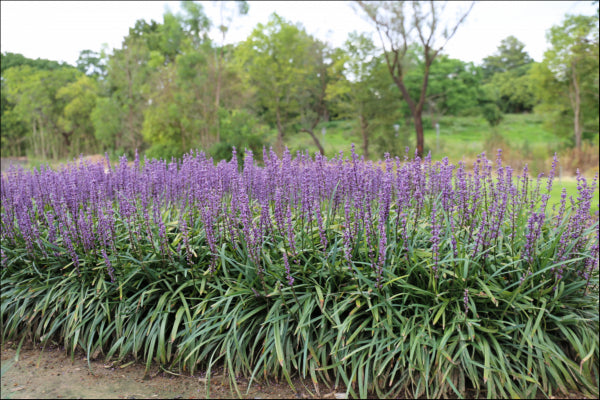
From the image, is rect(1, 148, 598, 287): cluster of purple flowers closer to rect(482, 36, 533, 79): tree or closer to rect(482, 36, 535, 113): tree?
rect(482, 36, 535, 113): tree

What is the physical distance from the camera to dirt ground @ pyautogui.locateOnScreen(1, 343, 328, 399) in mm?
2869

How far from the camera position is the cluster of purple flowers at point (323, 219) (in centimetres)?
304

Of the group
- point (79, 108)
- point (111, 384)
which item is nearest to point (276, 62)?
point (79, 108)

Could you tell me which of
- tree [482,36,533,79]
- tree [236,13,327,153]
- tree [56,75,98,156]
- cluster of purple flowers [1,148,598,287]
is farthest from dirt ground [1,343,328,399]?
tree [482,36,533,79]

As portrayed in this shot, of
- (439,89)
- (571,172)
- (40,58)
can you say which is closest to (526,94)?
(439,89)

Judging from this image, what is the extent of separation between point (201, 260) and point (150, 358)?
32.1 inches

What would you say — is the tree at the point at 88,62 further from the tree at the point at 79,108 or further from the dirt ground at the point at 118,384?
the dirt ground at the point at 118,384

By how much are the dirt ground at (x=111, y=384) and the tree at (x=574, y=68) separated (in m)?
34.9

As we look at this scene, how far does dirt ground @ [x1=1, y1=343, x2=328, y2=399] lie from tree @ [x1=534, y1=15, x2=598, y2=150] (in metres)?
34.9

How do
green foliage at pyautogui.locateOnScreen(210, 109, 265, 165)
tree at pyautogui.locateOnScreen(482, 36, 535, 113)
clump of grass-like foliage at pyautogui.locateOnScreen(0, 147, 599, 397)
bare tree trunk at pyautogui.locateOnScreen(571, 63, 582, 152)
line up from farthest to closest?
tree at pyautogui.locateOnScreen(482, 36, 535, 113), bare tree trunk at pyautogui.locateOnScreen(571, 63, 582, 152), green foliage at pyautogui.locateOnScreen(210, 109, 265, 165), clump of grass-like foliage at pyautogui.locateOnScreen(0, 147, 599, 397)

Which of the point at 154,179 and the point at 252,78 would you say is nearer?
the point at 154,179

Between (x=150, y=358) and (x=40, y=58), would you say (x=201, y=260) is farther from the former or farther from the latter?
(x=40, y=58)

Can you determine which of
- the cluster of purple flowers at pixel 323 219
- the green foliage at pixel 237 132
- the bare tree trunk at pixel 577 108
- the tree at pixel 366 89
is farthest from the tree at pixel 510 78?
the cluster of purple flowers at pixel 323 219

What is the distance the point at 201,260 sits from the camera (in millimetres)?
3502
